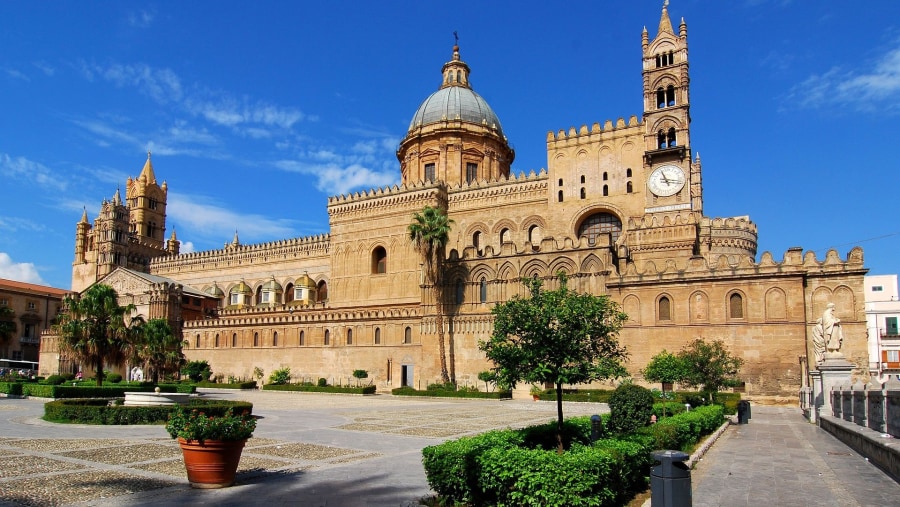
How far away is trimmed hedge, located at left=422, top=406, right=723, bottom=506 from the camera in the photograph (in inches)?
318

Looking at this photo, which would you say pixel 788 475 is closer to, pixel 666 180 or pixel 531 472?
pixel 531 472

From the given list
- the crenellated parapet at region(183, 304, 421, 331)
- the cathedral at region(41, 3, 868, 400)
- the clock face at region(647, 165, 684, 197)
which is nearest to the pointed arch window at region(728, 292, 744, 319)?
the cathedral at region(41, 3, 868, 400)

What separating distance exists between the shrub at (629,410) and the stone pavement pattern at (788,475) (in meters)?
1.68

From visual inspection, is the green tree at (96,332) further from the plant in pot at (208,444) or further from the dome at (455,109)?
the dome at (455,109)

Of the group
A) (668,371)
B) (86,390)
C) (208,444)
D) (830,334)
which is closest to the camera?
(208,444)

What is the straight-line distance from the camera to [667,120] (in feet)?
146

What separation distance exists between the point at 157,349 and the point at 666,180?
34817mm

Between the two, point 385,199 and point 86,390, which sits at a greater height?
point 385,199

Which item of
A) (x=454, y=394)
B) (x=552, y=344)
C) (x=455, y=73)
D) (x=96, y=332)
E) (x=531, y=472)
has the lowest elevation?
(x=454, y=394)

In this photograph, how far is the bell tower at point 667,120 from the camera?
43.5 m

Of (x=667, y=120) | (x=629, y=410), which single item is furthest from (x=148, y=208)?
(x=629, y=410)

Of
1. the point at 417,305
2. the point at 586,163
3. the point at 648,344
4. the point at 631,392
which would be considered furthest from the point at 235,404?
the point at 586,163

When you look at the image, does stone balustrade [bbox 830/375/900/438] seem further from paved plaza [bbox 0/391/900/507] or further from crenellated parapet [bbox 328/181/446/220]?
crenellated parapet [bbox 328/181/446/220]

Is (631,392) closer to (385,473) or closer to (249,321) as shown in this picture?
(385,473)
